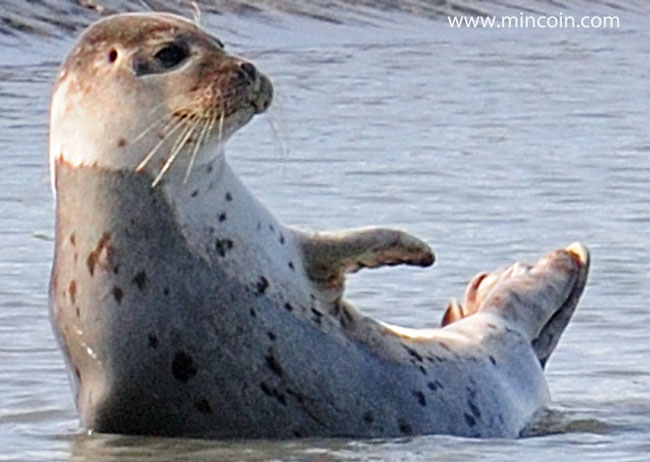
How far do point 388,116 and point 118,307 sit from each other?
7.06 metres

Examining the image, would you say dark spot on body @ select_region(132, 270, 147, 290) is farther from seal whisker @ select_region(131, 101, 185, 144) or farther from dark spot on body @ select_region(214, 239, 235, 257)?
seal whisker @ select_region(131, 101, 185, 144)

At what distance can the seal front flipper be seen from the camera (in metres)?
6.27

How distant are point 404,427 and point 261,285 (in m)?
0.51

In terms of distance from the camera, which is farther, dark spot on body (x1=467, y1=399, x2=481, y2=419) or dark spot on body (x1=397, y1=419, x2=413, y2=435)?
dark spot on body (x1=467, y1=399, x2=481, y2=419)

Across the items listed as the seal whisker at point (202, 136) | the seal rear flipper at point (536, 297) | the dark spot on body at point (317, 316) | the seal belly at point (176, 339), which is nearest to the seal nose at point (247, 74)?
the seal whisker at point (202, 136)

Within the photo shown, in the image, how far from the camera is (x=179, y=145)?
5961mm

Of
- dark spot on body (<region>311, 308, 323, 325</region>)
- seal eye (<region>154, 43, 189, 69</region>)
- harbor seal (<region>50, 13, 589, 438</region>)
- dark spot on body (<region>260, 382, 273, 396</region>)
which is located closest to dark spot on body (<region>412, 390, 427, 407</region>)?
harbor seal (<region>50, 13, 589, 438</region>)

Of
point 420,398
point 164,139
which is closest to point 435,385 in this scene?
point 420,398

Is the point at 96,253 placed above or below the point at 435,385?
above

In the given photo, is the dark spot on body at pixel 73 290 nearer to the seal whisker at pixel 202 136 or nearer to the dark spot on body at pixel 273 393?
the seal whisker at pixel 202 136

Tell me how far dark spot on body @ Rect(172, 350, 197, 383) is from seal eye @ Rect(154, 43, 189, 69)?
2.17 feet

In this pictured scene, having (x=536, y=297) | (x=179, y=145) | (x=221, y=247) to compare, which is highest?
(x=179, y=145)

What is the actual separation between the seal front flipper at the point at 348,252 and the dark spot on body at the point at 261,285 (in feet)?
0.58

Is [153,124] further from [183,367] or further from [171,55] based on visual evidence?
[183,367]
